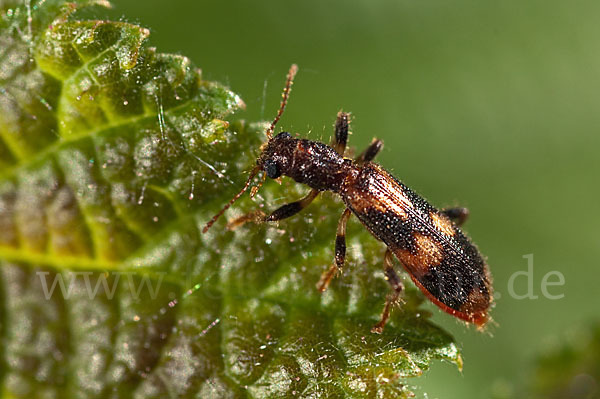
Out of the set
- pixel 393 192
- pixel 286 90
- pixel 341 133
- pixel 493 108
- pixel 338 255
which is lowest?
pixel 338 255

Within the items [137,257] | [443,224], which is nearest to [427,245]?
[443,224]

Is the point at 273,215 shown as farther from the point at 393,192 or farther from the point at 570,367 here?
the point at 570,367

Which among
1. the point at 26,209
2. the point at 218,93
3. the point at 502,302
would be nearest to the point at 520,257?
the point at 502,302

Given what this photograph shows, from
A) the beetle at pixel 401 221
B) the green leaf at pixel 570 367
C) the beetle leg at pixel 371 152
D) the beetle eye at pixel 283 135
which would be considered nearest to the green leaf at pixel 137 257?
the beetle at pixel 401 221

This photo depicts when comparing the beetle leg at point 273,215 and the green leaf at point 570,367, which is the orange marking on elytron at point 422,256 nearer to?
the beetle leg at point 273,215

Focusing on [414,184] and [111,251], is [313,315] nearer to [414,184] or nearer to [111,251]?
[111,251]

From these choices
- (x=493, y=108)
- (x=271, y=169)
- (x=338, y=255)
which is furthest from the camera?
(x=493, y=108)
